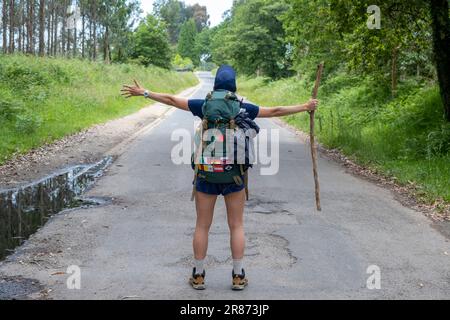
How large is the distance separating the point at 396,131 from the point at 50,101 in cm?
1303

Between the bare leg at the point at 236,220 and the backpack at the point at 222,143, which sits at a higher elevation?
the backpack at the point at 222,143

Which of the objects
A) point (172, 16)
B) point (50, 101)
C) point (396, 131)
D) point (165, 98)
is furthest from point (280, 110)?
point (172, 16)

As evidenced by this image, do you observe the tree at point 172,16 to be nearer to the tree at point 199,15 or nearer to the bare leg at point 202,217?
the tree at point 199,15

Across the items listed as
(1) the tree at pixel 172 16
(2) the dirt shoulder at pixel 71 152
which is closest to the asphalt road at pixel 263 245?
(2) the dirt shoulder at pixel 71 152

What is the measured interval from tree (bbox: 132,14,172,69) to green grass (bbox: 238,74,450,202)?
147 ft

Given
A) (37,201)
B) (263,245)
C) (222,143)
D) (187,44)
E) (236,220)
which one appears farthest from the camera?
(187,44)

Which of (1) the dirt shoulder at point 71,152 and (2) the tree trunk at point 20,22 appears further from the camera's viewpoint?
(2) the tree trunk at point 20,22

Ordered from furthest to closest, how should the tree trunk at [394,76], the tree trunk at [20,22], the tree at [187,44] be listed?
1. the tree at [187,44]
2. the tree trunk at [20,22]
3. the tree trunk at [394,76]

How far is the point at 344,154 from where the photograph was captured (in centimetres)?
1489

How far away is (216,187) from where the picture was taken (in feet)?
17.0

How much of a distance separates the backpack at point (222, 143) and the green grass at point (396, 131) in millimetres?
5316

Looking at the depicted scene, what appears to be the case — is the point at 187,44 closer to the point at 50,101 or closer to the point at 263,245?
A: the point at 50,101

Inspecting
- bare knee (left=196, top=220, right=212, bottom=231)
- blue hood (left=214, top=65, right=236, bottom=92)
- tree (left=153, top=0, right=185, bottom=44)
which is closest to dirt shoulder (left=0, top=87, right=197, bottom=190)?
bare knee (left=196, top=220, right=212, bottom=231)

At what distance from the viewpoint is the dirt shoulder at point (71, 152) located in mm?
11281
